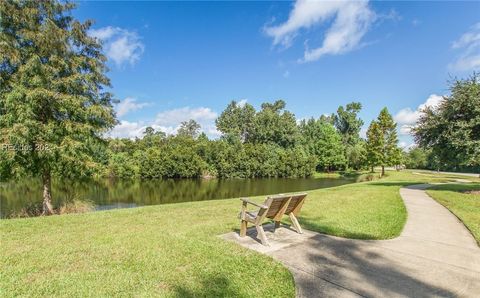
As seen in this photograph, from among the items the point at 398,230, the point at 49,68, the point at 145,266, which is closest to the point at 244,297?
the point at 145,266

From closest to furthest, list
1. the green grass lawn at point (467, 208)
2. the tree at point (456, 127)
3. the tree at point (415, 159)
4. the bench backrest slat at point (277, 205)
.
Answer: the bench backrest slat at point (277, 205), the green grass lawn at point (467, 208), the tree at point (456, 127), the tree at point (415, 159)


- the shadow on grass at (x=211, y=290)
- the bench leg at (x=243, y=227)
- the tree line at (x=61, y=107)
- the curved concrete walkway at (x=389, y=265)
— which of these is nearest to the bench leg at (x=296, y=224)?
the curved concrete walkway at (x=389, y=265)

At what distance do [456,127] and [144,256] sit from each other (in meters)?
15.6

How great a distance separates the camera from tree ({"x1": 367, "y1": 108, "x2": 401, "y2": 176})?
37.8 m

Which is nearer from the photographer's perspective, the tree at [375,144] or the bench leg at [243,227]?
the bench leg at [243,227]

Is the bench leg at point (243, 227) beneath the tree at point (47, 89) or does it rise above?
beneath

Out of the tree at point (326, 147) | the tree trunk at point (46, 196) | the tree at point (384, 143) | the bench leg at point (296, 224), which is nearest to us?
the bench leg at point (296, 224)

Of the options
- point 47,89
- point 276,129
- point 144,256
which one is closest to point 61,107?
point 47,89

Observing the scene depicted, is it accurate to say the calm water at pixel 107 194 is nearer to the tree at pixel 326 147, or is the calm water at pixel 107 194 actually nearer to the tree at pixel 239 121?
the tree at pixel 326 147

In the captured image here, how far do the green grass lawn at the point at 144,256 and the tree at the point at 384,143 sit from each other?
3332 centimetres

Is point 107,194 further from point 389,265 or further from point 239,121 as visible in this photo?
point 239,121

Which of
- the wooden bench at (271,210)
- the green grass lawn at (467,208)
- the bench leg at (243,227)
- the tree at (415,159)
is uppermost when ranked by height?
the tree at (415,159)

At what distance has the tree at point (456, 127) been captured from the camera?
12836 millimetres

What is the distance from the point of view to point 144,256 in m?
4.74
